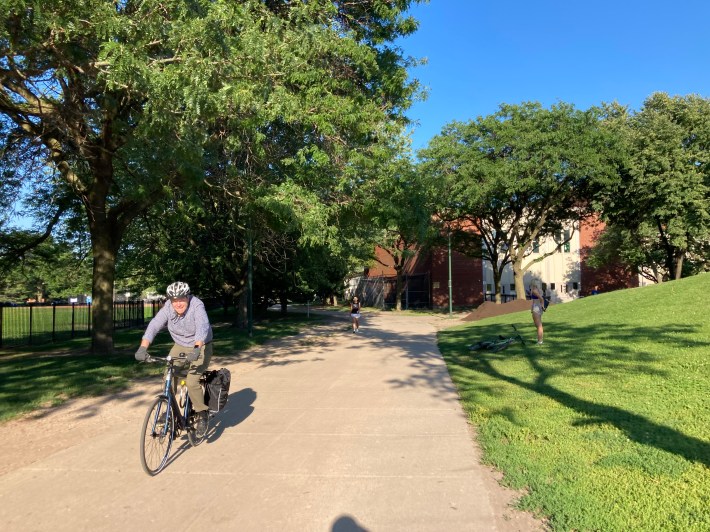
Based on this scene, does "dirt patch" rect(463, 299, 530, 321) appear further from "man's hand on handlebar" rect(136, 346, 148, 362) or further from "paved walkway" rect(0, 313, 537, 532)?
"man's hand on handlebar" rect(136, 346, 148, 362)

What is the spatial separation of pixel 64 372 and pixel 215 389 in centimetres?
647

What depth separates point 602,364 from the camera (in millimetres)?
8469

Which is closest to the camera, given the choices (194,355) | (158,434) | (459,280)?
(158,434)

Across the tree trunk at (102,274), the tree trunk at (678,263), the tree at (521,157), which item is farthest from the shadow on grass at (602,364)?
the tree trunk at (678,263)

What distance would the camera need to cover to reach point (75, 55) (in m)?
8.15

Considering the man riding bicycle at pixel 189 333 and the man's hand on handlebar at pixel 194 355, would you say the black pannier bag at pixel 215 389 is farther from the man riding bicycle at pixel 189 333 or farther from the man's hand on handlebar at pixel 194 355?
the man's hand on handlebar at pixel 194 355

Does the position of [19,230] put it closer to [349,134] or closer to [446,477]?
[349,134]

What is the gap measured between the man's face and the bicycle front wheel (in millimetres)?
893

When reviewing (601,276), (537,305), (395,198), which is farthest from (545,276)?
(395,198)

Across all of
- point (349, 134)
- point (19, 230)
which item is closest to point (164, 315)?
point (349, 134)

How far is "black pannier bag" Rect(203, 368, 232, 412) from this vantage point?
17.9 feet

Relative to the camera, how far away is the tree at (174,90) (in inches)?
286

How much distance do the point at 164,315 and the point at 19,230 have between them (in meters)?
13.6

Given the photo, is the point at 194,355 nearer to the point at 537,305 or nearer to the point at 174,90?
the point at 174,90
